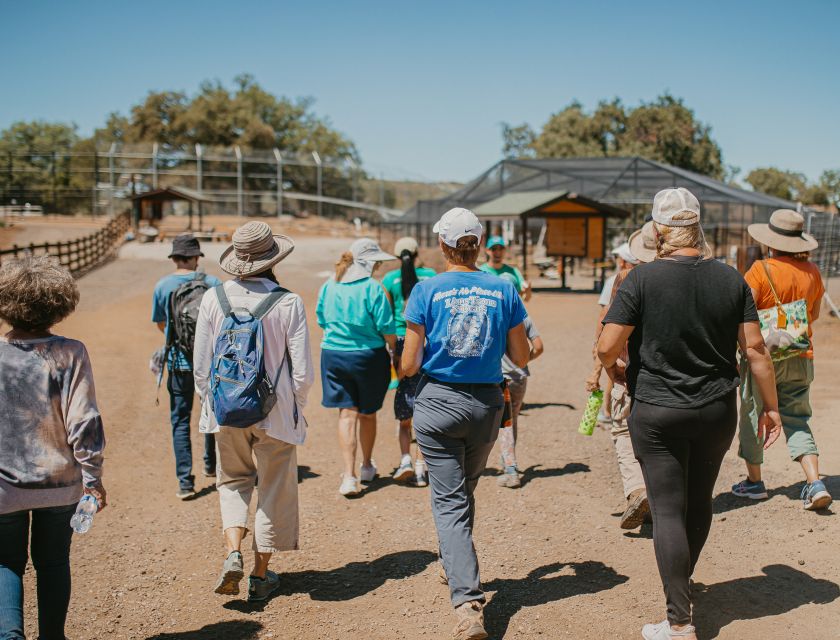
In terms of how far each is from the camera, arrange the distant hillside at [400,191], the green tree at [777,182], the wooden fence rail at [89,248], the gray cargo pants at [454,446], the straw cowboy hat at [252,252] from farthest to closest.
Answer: the green tree at [777,182] → the distant hillside at [400,191] → the wooden fence rail at [89,248] → the straw cowboy hat at [252,252] → the gray cargo pants at [454,446]

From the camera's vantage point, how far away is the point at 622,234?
1332 inches

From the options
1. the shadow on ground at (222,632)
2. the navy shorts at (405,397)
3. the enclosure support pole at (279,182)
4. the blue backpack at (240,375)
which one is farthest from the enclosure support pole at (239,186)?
the shadow on ground at (222,632)

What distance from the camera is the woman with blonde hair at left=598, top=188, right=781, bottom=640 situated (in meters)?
3.31

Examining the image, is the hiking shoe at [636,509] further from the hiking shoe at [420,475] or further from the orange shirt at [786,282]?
the hiking shoe at [420,475]

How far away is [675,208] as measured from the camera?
11.4 feet

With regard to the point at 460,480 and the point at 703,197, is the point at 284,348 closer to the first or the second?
the point at 460,480

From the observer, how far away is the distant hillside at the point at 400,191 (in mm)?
45562

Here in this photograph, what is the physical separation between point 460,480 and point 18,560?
1.82 m

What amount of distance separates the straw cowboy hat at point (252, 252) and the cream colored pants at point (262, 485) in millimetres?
790

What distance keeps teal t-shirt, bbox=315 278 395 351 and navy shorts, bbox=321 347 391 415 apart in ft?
0.19

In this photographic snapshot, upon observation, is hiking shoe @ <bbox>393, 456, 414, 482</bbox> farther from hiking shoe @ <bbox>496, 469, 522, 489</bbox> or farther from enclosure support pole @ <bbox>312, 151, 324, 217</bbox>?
enclosure support pole @ <bbox>312, 151, 324, 217</bbox>

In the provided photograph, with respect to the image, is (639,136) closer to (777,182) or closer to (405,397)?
(777,182)

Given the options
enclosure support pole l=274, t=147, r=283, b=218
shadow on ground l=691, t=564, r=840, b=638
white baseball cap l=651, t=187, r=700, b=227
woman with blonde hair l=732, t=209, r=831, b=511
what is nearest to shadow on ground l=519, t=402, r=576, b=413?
woman with blonde hair l=732, t=209, r=831, b=511

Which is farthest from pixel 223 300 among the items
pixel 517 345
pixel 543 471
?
pixel 543 471
